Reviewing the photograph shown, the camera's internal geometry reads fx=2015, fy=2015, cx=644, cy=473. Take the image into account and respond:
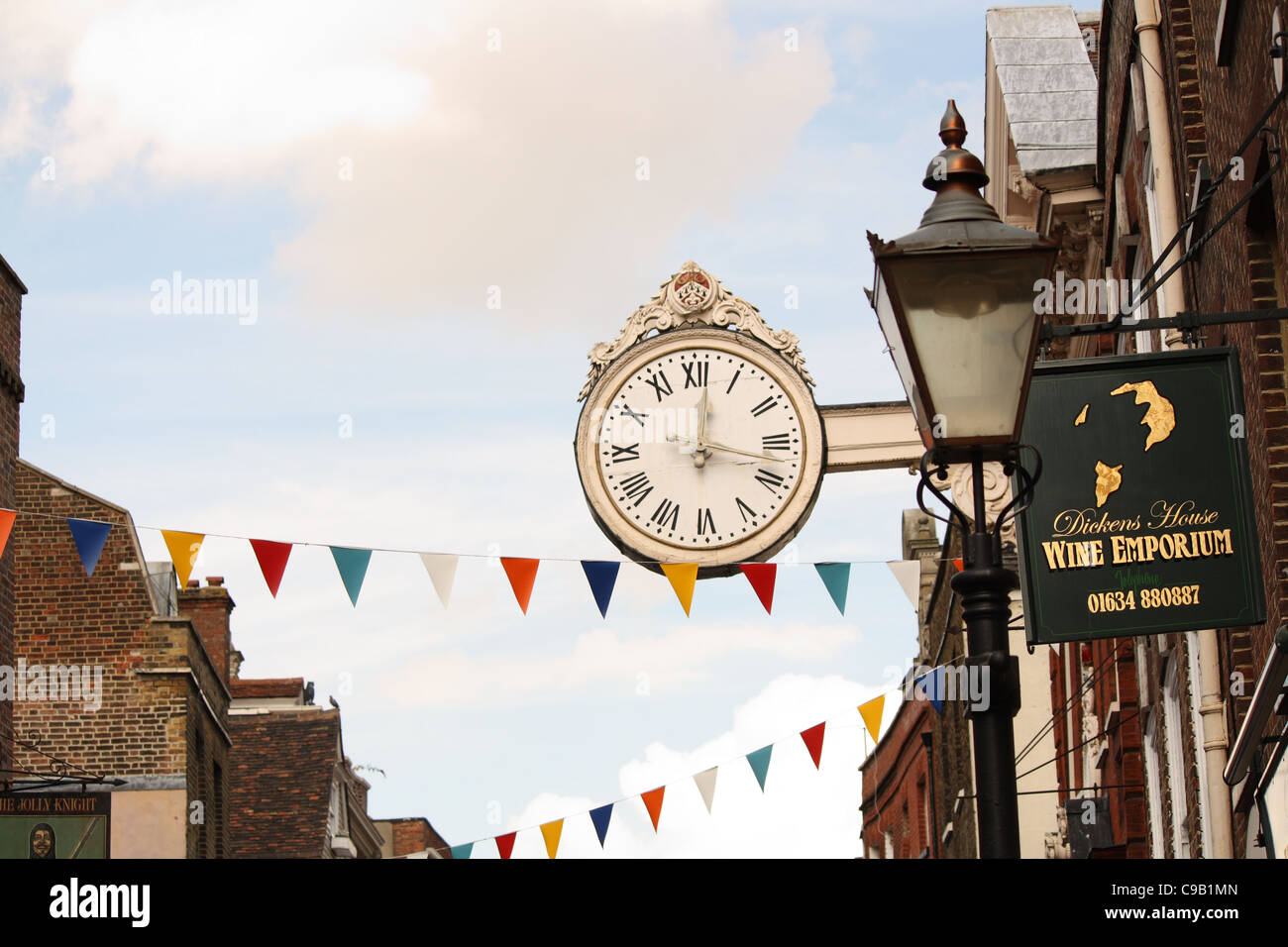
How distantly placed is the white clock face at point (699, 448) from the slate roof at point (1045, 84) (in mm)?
3050


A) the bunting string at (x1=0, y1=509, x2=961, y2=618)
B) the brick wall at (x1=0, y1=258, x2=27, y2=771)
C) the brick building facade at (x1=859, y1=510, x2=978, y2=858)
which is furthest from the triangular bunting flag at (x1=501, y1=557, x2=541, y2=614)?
the brick building facade at (x1=859, y1=510, x2=978, y2=858)

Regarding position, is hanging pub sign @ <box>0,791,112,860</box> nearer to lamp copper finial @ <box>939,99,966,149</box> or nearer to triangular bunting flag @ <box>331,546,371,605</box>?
triangular bunting flag @ <box>331,546,371,605</box>

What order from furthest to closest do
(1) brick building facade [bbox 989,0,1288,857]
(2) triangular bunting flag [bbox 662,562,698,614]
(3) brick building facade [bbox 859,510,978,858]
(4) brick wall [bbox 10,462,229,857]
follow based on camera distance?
(3) brick building facade [bbox 859,510,978,858]
(4) brick wall [bbox 10,462,229,857]
(2) triangular bunting flag [bbox 662,562,698,614]
(1) brick building facade [bbox 989,0,1288,857]

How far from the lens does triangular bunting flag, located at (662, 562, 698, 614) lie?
1535cm

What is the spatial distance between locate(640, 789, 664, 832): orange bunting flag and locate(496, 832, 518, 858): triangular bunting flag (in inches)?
42.8

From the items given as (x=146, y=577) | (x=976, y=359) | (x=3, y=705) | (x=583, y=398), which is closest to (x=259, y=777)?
(x=146, y=577)

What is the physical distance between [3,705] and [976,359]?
17279 millimetres

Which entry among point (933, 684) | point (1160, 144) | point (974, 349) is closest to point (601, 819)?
point (933, 684)

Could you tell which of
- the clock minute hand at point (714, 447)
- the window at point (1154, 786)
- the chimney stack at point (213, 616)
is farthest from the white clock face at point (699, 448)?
the chimney stack at point (213, 616)

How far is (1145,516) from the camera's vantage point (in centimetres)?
969

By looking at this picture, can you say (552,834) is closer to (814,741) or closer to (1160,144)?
A: (814,741)
